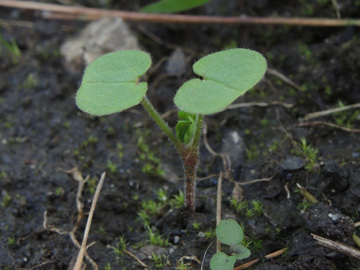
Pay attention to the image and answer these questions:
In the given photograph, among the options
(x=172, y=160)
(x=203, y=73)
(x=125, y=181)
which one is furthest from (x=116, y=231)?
(x=203, y=73)

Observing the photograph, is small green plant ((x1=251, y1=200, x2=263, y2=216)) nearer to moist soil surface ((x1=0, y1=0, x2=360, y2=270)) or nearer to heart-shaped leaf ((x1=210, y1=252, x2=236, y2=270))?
moist soil surface ((x1=0, y1=0, x2=360, y2=270))

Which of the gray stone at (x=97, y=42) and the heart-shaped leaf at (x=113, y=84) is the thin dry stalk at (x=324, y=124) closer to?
the heart-shaped leaf at (x=113, y=84)

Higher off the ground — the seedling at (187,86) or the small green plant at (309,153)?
the seedling at (187,86)

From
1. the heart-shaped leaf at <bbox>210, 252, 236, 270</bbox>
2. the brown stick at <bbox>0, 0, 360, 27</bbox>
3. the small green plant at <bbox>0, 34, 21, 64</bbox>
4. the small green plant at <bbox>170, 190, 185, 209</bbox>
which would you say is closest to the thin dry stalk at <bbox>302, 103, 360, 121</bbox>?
the brown stick at <bbox>0, 0, 360, 27</bbox>

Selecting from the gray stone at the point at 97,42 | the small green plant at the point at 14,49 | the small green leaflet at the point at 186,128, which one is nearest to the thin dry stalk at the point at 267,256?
the small green leaflet at the point at 186,128

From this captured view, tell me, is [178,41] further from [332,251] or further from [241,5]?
[332,251]

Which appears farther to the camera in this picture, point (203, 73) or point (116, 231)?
point (116, 231)

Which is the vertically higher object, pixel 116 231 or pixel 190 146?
pixel 190 146
